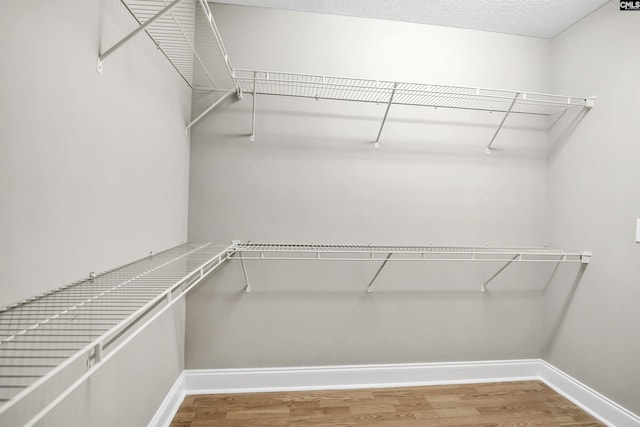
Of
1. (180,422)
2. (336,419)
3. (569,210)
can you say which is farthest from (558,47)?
(180,422)

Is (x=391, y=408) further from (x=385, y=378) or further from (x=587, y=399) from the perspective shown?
(x=587, y=399)

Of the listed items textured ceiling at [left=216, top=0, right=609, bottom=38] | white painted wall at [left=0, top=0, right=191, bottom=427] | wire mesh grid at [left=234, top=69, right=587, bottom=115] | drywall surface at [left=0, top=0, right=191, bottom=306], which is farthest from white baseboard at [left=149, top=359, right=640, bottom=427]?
textured ceiling at [left=216, top=0, right=609, bottom=38]

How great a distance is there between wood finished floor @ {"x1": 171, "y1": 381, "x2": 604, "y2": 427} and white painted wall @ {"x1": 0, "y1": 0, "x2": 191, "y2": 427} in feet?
1.24

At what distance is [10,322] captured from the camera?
1.75 ft

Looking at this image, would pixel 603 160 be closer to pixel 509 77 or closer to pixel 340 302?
pixel 509 77

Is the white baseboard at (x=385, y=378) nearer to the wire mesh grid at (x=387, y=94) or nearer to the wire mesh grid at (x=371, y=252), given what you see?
the wire mesh grid at (x=371, y=252)

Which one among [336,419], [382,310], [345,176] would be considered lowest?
[336,419]

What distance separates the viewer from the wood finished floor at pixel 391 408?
4.84 ft

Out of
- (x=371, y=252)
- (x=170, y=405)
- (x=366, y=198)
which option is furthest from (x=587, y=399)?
(x=170, y=405)

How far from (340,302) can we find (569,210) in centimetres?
147

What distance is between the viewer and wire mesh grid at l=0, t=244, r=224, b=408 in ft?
1.30

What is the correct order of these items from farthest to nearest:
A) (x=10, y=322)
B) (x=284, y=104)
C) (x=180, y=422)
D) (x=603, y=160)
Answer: (x=284, y=104) < (x=603, y=160) < (x=180, y=422) < (x=10, y=322)

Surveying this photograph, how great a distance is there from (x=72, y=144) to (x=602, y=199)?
2.29m

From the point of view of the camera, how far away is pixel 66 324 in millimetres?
529
